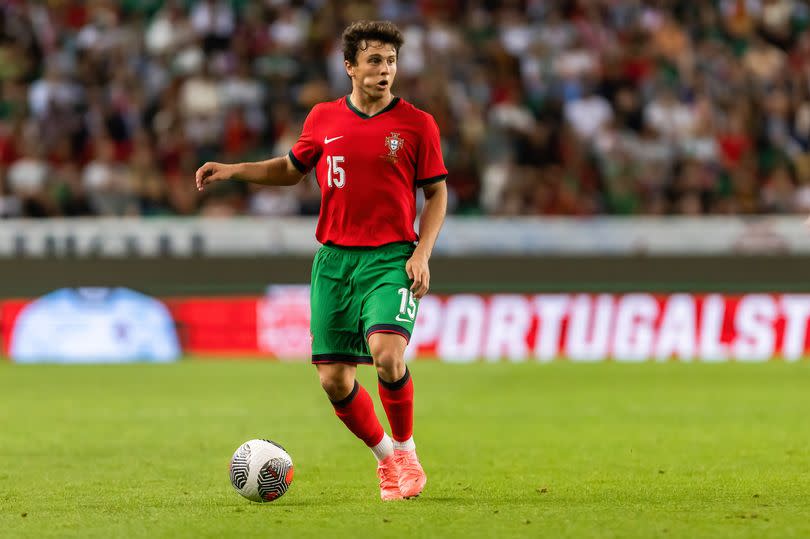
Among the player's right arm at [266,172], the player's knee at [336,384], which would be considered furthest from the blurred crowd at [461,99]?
the player's knee at [336,384]

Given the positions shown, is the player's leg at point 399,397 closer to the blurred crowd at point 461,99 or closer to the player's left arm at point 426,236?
the player's left arm at point 426,236

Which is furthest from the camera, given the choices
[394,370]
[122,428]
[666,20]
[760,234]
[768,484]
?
[666,20]

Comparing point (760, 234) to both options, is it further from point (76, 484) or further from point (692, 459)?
point (76, 484)

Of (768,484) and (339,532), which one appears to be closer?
(339,532)

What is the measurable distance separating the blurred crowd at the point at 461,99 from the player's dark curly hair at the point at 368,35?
11348 mm

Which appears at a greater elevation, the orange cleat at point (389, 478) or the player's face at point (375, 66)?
the player's face at point (375, 66)

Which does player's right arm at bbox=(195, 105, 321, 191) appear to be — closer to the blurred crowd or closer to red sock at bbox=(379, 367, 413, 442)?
red sock at bbox=(379, 367, 413, 442)

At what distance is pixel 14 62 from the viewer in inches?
811

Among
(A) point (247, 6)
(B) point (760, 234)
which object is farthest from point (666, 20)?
(A) point (247, 6)

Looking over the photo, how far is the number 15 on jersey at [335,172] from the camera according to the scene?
23.2ft

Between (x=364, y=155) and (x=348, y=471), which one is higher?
(x=364, y=155)

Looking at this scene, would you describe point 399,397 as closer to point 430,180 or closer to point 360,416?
point 360,416

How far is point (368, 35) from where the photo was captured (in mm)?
6996

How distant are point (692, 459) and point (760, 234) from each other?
9.80 m
